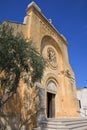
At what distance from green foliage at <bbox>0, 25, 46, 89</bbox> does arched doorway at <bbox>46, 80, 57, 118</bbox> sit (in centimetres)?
758

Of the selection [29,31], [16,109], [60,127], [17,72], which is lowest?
[60,127]

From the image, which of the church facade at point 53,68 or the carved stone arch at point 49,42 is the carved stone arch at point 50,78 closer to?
the church facade at point 53,68

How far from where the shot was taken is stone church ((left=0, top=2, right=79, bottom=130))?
51.1ft

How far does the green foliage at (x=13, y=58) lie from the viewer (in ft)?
27.3

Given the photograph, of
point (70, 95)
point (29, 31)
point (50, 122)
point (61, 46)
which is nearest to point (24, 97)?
point (50, 122)

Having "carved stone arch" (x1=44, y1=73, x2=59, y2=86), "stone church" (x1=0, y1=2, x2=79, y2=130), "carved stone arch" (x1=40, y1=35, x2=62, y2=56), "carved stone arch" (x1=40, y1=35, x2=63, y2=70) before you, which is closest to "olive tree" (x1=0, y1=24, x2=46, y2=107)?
"stone church" (x1=0, y1=2, x2=79, y2=130)

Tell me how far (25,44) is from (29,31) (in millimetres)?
5622

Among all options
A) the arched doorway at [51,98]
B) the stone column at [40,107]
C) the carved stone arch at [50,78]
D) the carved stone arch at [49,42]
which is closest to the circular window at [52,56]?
the carved stone arch at [49,42]

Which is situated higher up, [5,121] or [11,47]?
[11,47]

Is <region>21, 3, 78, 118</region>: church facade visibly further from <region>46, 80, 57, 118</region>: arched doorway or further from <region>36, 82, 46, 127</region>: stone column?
<region>36, 82, 46, 127</region>: stone column

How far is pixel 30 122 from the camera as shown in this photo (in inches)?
458

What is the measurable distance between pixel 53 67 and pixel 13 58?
10.0m

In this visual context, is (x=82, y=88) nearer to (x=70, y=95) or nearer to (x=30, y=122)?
(x=70, y=95)

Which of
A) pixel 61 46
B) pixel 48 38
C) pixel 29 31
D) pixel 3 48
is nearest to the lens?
pixel 3 48
